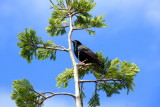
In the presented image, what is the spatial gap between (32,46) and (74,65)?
2.20m

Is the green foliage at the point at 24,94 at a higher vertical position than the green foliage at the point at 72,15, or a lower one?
lower

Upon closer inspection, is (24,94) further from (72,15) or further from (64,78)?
(72,15)

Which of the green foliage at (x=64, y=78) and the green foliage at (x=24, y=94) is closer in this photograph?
the green foliage at (x=24, y=94)

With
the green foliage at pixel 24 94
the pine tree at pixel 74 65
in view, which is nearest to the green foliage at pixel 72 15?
the pine tree at pixel 74 65

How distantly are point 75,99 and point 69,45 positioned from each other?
2483 mm

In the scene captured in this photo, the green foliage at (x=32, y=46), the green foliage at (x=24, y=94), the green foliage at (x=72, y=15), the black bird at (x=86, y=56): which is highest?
the green foliage at (x=72, y=15)

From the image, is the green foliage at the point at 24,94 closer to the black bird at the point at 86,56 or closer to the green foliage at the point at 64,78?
the green foliage at the point at 64,78

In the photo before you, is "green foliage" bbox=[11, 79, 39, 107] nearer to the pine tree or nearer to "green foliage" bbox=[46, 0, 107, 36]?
the pine tree

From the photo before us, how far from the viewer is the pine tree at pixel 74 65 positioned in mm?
9844

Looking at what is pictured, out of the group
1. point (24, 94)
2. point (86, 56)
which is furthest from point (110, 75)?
point (24, 94)

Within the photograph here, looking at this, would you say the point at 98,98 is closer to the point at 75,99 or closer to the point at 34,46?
the point at 75,99

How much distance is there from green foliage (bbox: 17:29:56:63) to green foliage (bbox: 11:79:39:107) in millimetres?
1791

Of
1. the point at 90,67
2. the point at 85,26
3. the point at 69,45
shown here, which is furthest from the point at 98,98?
the point at 85,26

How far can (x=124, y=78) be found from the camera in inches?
401
